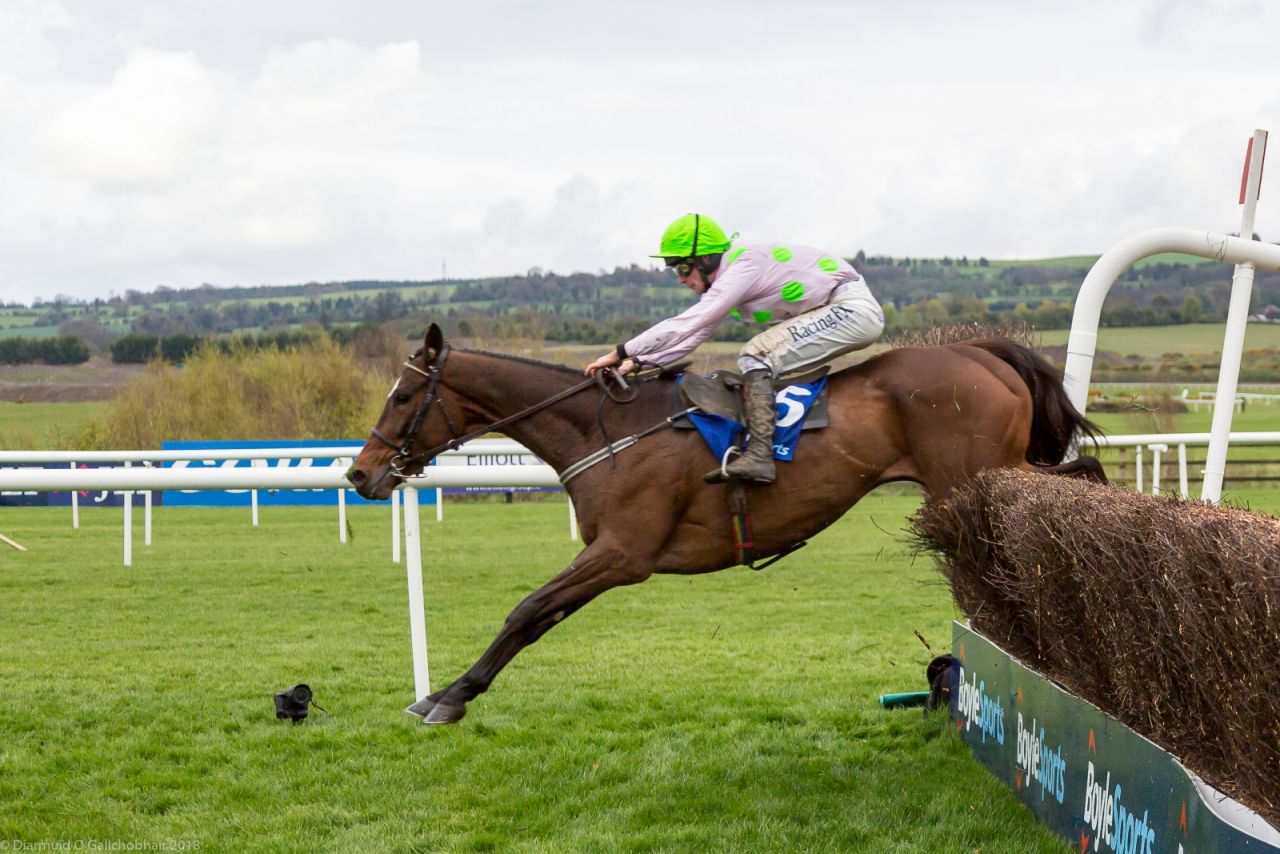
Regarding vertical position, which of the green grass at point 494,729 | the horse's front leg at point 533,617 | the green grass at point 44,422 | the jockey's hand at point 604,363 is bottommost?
the green grass at point 44,422

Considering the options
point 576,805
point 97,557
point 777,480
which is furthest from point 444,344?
point 97,557

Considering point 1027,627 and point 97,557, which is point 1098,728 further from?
point 97,557

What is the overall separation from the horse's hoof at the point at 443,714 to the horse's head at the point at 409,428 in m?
0.84

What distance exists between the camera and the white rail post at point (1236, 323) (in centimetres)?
449

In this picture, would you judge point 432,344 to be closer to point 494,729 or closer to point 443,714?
point 443,714

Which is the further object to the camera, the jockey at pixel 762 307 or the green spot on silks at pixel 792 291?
the green spot on silks at pixel 792 291

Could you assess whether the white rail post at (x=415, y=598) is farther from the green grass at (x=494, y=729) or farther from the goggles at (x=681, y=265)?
the goggles at (x=681, y=265)

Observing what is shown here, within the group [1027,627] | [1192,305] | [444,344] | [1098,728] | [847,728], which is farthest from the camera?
[1192,305]

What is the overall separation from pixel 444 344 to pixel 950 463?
1.80 metres

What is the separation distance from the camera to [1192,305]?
33.3 meters

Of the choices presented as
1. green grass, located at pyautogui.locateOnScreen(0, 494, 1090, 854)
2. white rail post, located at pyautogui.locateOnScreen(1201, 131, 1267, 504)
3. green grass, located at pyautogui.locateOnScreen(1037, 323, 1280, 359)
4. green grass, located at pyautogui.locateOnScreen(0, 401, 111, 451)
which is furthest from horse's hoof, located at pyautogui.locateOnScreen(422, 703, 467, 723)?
green grass, located at pyautogui.locateOnScreen(1037, 323, 1280, 359)

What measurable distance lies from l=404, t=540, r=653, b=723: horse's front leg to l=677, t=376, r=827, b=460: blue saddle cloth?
0.49 m

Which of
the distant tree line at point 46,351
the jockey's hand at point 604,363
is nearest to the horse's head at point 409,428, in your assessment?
the jockey's hand at point 604,363

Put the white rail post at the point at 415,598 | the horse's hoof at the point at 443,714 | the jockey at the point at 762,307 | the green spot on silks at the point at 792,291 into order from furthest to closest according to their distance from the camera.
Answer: the white rail post at the point at 415,598 → the green spot on silks at the point at 792,291 → the jockey at the point at 762,307 → the horse's hoof at the point at 443,714
